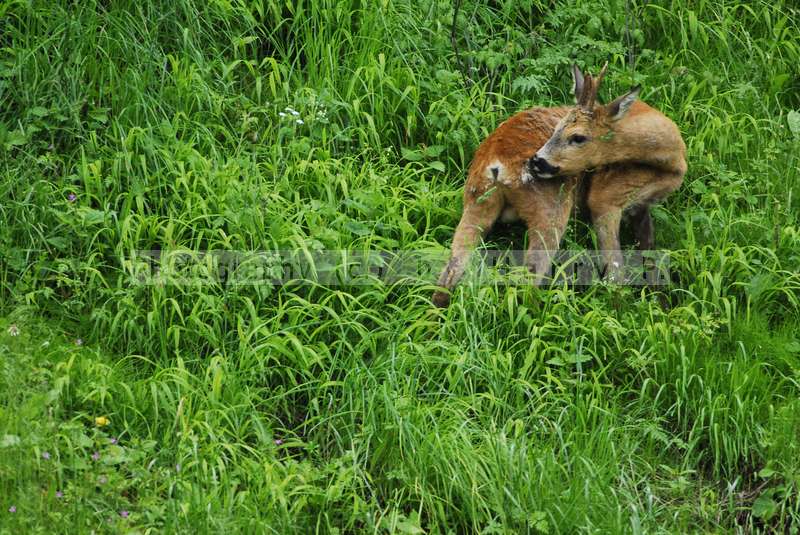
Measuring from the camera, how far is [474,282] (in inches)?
235

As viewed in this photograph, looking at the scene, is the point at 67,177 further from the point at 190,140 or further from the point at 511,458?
the point at 511,458

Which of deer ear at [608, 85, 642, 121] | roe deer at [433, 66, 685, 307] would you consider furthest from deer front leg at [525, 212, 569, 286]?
deer ear at [608, 85, 642, 121]

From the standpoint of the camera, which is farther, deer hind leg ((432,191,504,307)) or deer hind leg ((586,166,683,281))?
deer hind leg ((586,166,683,281))

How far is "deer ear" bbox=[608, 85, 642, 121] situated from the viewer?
6.24 metres

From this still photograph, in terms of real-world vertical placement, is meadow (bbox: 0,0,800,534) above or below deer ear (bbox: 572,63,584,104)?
below

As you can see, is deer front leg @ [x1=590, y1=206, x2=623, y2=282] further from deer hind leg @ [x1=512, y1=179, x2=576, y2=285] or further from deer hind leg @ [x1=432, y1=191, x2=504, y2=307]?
deer hind leg @ [x1=432, y1=191, x2=504, y2=307]

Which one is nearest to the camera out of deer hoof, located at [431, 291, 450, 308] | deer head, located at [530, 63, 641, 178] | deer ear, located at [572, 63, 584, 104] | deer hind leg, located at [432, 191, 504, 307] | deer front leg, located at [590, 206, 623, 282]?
deer hoof, located at [431, 291, 450, 308]

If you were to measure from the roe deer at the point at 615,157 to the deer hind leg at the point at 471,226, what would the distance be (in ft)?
1.00

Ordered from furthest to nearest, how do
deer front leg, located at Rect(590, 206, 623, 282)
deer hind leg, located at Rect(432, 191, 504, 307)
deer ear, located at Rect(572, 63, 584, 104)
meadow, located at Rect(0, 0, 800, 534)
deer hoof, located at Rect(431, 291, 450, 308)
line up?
deer ear, located at Rect(572, 63, 584, 104) < deer front leg, located at Rect(590, 206, 623, 282) < deer hind leg, located at Rect(432, 191, 504, 307) < deer hoof, located at Rect(431, 291, 450, 308) < meadow, located at Rect(0, 0, 800, 534)

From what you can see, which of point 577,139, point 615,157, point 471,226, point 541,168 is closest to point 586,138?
point 577,139

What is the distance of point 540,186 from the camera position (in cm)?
627

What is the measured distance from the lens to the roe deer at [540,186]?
623 centimetres

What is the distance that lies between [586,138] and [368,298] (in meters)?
1.48

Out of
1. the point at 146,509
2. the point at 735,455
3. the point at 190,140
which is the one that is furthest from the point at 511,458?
the point at 190,140
